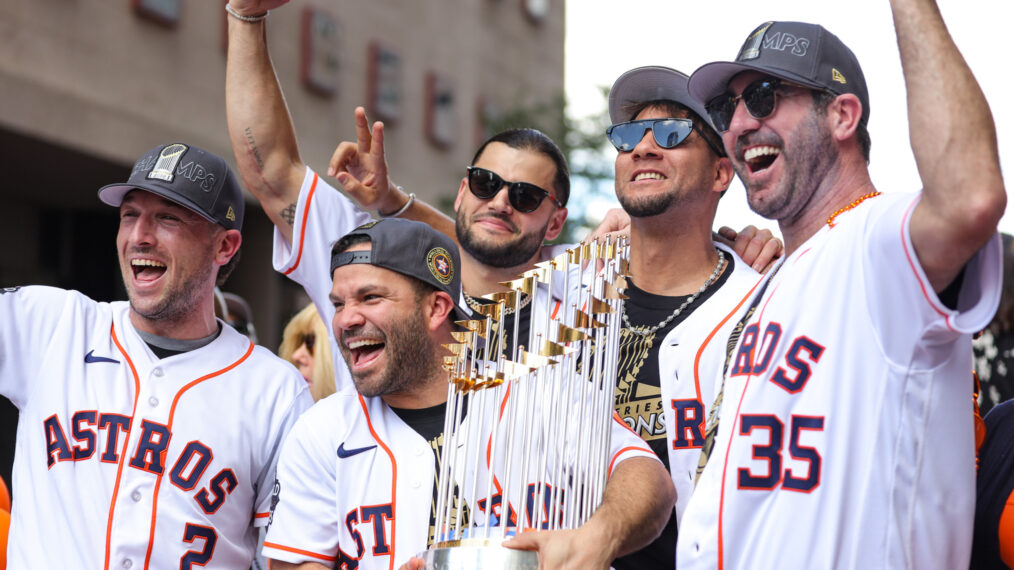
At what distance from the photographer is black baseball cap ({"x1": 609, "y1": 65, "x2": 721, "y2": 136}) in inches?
179

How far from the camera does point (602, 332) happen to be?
328 centimetres

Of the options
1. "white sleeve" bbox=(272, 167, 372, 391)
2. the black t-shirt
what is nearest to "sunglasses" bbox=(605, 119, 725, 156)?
the black t-shirt

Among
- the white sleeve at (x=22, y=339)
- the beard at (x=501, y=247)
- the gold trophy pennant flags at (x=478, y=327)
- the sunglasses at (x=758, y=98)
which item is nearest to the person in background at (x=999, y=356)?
the beard at (x=501, y=247)

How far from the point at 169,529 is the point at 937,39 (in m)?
2.86

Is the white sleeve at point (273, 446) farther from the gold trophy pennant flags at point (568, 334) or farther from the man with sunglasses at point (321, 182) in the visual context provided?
the gold trophy pennant flags at point (568, 334)

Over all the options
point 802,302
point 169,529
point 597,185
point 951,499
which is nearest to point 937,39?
point 802,302

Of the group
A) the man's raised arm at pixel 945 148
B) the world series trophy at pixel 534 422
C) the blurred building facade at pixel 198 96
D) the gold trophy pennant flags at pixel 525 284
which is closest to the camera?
the man's raised arm at pixel 945 148

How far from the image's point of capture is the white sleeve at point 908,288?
265 centimetres

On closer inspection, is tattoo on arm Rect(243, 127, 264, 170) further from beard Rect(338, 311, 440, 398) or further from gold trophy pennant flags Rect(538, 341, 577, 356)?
gold trophy pennant flags Rect(538, 341, 577, 356)

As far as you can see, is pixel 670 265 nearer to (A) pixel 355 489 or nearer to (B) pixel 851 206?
(B) pixel 851 206

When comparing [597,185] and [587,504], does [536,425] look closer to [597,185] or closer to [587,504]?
[587,504]

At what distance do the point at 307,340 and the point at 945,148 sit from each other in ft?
14.1

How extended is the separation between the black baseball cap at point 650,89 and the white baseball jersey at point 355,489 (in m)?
1.45

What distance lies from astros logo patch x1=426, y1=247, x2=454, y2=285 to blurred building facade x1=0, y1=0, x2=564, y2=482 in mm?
11195
